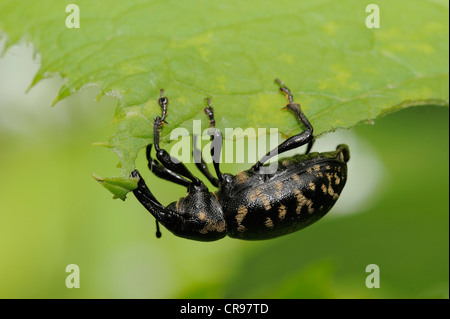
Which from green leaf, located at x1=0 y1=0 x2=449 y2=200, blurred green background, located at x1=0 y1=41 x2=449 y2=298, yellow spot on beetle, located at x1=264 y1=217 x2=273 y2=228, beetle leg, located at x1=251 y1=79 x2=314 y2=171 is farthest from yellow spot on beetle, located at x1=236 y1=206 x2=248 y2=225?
green leaf, located at x1=0 y1=0 x2=449 y2=200

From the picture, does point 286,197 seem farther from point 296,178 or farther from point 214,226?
point 214,226

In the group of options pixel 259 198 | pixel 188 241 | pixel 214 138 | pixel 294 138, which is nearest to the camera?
pixel 214 138

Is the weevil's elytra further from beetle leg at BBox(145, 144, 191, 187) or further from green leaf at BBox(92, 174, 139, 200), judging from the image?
green leaf at BBox(92, 174, 139, 200)

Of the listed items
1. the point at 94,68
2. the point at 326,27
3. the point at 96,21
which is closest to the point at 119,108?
the point at 94,68

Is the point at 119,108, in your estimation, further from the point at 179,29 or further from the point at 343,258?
the point at 343,258

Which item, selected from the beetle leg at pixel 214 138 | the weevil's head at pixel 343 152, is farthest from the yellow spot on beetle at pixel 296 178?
the beetle leg at pixel 214 138

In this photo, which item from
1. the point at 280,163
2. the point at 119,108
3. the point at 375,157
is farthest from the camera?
the point at 375,157

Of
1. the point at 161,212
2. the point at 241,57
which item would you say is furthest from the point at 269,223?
the point at 241,57

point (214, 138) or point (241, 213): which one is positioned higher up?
point (214, 138)
